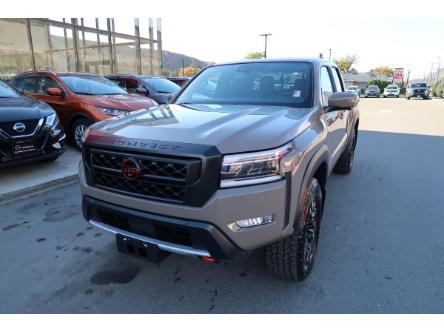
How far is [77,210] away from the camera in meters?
4.08

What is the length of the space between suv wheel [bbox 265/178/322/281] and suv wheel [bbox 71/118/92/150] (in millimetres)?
5058

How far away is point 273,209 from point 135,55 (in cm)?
1976

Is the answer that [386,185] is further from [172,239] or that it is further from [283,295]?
[172,239]

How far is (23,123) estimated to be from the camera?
4789 mm

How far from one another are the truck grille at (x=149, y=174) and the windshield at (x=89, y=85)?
5.01m

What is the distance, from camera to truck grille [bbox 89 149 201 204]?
2015 millimetres

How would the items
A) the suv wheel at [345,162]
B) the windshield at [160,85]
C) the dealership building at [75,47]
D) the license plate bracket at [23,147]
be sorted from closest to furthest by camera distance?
the license plate bracket at [23,147] → the suv wheel at [345,162] → the windshield at [160,85] → the dealership building at [75,47]

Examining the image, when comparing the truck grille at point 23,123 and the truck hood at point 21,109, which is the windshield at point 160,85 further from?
the truck grille at point 23,123

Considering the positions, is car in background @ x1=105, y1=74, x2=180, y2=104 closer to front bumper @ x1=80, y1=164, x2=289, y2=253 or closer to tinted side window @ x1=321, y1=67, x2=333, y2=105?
tinted side window @ x1=321, y1=67, x2=333, y2=105

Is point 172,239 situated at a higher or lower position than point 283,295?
higher

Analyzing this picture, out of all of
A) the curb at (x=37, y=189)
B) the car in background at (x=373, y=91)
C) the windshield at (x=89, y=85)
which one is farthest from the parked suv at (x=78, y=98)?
the car in background at (x=373, y=91)

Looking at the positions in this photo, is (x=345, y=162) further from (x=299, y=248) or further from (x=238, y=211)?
(x=238, y=211)

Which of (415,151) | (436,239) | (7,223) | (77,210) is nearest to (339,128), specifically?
(436,239)

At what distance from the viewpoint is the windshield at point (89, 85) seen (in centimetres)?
687
